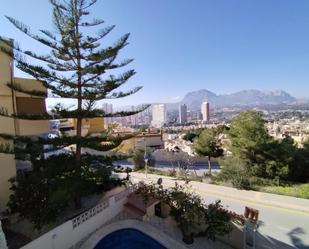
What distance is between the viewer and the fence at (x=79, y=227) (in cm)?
561

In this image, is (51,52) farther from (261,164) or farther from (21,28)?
(261,164)

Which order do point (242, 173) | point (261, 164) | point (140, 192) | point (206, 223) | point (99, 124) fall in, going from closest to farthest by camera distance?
point (206, 223) → point (140, 192) → point (242, 173) → point (261, 164) → point (99, 124)

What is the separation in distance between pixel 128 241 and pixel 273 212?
555cm

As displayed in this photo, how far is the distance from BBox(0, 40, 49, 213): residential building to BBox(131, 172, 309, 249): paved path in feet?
23.1

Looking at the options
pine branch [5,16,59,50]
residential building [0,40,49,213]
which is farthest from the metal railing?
pine branch [5,16,59,50]

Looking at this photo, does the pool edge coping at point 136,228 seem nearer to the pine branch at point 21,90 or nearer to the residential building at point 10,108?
the residential building at point 10,108

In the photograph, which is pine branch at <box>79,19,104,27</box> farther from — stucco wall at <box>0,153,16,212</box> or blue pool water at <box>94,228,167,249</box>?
blue pool water at <box>94,228,167,249</box>

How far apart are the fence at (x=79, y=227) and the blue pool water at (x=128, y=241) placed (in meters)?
0.51

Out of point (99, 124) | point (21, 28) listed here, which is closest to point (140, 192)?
point (21, 28)

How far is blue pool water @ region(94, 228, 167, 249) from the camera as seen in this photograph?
6.68 m

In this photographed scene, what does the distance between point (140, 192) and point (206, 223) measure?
2250 millimetres

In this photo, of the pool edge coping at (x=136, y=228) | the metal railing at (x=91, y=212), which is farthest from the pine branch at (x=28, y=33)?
the pool edge coping at (x=136, y=228)

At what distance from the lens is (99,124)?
16734mm

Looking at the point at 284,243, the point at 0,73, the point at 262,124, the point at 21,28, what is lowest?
the point at 284,243
